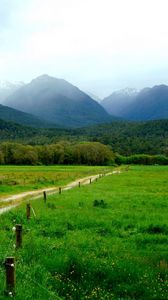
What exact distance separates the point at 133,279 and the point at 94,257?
216 centimetres

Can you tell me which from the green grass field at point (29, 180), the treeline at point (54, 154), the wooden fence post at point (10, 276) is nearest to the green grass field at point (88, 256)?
the wooden fence post at point (10, 276)

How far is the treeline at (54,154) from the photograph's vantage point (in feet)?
596

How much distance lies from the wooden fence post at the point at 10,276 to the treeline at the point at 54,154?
17011 centimetres

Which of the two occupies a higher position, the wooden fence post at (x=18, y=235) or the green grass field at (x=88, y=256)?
the wooden fence post at (x=18, y=235)

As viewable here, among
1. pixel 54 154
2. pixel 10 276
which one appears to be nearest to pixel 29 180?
pixel 10 276

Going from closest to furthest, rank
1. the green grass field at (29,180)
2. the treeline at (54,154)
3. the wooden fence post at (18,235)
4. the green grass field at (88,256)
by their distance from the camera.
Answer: the green grass field at (88,256), the wooden fence post at (18,235), the green grass field at (29,180), the treeline at (54,154)

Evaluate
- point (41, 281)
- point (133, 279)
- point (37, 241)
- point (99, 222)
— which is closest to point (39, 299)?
point (41, 281)

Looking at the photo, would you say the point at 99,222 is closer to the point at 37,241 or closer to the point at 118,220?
the point at 118,220

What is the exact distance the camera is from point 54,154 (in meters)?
189

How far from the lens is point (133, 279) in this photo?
44.7 feet

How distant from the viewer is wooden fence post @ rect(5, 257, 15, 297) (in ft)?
35.1

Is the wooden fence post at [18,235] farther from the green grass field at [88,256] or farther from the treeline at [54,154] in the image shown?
the treeline at [54,154]

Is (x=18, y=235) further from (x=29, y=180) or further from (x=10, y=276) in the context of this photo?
(x=29, y=180)

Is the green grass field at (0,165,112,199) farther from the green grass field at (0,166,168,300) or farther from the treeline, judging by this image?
the treeline
